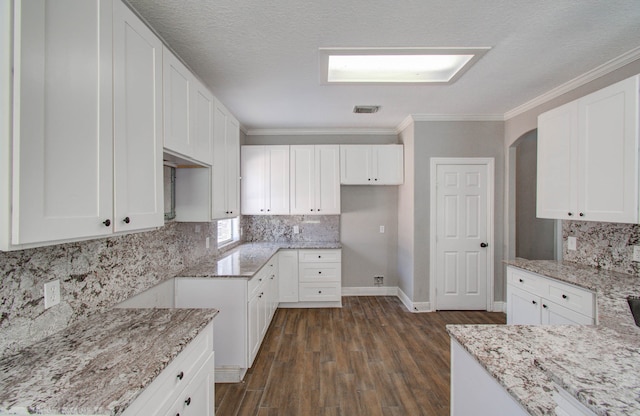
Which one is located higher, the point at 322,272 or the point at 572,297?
the point at 572,297

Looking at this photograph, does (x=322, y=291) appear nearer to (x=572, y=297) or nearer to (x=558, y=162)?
(x=572, y=297)

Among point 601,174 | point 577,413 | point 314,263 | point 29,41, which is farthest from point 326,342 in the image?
point 29,41

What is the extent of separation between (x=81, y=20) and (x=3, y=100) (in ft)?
1.52

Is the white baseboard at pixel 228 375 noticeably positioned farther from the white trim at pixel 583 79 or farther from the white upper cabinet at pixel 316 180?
the white trim at pixel 583 79

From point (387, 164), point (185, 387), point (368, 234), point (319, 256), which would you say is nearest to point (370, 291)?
point (368, 234)

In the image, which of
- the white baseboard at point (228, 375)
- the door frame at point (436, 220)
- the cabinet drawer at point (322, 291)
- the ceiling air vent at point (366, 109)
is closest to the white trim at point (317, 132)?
the ceiling air vent at point (366, 109)

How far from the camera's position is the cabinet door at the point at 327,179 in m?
4.00

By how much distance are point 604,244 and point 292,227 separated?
11.6 feet

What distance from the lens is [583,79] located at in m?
2.50

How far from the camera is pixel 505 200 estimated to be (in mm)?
3605

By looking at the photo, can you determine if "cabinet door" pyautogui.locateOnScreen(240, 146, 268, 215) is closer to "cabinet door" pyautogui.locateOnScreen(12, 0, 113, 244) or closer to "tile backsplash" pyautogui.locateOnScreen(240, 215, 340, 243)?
"tile backsplash" pyautogui.locateOnScreen(240, 215, 340, 243)

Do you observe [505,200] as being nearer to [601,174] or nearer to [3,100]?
[601,174]

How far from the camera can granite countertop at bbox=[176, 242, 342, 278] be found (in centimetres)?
229

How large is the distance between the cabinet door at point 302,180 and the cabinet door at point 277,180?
9 centimetres
